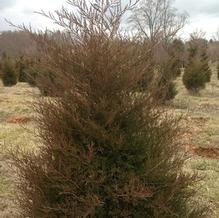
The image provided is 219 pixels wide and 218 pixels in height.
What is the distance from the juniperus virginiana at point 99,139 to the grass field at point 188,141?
543mm

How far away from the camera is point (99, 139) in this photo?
3.94m

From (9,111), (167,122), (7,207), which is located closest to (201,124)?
(9,111)

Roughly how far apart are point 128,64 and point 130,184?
1.04 meters

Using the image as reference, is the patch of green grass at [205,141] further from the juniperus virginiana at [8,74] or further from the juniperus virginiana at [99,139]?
the juniperus virginiana at [8,74]

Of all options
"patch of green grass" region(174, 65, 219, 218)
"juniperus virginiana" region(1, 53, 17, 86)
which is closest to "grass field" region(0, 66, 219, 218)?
"patch of green grass" region(174, 65, 219, 218)

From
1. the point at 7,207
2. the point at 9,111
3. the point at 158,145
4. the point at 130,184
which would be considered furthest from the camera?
the point at 9,111

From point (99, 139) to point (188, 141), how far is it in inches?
309

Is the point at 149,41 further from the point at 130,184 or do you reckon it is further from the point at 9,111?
the point at 9,111

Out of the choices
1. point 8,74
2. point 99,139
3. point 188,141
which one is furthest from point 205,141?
point 8,74

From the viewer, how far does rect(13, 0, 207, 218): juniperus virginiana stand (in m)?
3.90

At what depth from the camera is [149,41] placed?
4.28 m

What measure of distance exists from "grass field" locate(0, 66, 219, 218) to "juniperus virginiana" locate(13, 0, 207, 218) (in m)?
0.54

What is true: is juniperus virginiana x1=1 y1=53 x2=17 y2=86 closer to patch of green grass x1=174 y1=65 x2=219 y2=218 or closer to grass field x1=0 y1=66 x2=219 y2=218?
grass field x1=0 y1=66 x2=219 y2=218

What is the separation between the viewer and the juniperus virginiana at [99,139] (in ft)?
12.8
